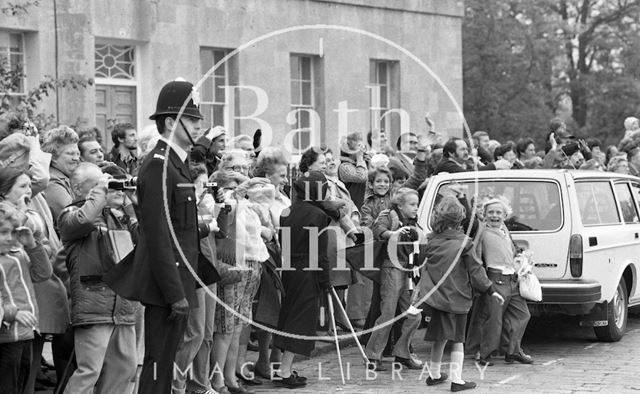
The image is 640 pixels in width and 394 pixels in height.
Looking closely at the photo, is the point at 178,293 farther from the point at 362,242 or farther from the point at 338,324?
the point at 338,324

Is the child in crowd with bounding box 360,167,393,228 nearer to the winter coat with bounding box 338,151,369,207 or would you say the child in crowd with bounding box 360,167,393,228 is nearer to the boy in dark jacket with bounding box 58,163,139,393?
the winter coat with bounding box 338,151,369,207

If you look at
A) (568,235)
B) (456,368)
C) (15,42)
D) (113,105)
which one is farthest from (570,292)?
(15,42)

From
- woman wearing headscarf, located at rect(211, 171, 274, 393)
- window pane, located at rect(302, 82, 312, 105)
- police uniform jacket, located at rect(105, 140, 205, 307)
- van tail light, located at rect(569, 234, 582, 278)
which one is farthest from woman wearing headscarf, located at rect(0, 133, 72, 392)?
window pane, located at rect(302, 82, 312, 105)

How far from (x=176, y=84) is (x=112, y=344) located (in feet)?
7.04

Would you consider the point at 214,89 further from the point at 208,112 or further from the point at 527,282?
the point at 527,282

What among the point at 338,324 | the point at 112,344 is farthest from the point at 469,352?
the point at 112,344

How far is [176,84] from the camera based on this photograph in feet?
26.2

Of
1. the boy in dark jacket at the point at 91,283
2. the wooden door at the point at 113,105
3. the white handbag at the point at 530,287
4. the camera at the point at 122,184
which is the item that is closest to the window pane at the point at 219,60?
the wooden door at the point at 113,105

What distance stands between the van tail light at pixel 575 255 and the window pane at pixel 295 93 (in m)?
12.1

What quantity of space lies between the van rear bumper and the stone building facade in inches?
320

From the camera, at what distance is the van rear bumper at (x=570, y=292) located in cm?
1209

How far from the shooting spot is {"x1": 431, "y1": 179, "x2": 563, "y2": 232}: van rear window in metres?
12.5

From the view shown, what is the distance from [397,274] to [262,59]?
11585mm

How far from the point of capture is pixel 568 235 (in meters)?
12.3
